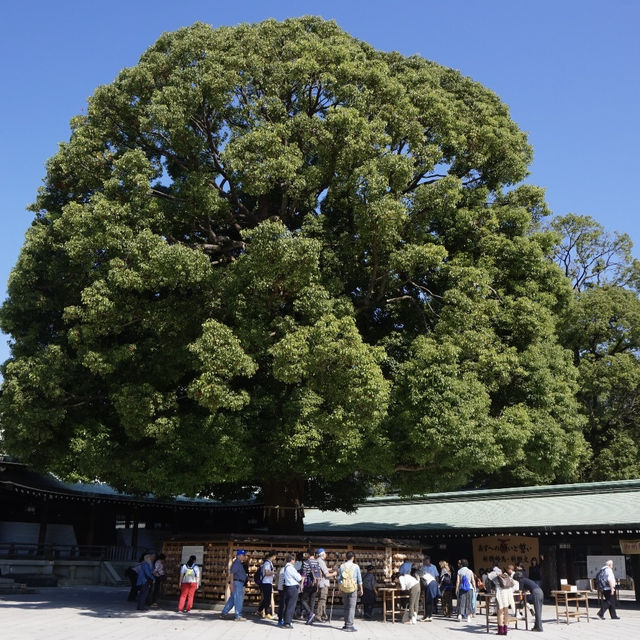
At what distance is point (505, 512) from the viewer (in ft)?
80.1

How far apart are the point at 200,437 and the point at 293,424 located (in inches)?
92.0

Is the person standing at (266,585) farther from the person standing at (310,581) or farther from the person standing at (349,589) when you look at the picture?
the person standing at (349,589)

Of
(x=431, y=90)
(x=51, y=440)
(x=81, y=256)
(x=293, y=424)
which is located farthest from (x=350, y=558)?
(x=431, y=90)

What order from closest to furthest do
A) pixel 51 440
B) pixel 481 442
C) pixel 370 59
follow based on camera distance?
pixel 481 442 < pixel 51 440 < pixel 370 59

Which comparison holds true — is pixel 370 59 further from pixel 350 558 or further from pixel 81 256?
pixel 350 558

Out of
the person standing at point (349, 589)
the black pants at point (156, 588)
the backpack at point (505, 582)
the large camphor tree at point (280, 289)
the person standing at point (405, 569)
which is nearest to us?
the person standing at point (349, 589)

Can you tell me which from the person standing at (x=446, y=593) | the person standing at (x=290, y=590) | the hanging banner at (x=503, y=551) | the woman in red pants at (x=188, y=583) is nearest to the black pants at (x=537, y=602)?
the person standing at (x=446, y=593)

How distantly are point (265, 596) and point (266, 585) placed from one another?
31cm

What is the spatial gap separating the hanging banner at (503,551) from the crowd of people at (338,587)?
11.4ft

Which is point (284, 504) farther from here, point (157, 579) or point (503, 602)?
point (503, 602)

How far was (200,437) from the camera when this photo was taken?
15.9 meters

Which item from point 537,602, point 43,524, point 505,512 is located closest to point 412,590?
point 537,602

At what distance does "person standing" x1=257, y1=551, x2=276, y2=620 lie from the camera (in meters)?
15.1

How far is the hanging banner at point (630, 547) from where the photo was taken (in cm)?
1955
